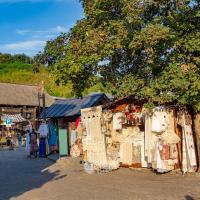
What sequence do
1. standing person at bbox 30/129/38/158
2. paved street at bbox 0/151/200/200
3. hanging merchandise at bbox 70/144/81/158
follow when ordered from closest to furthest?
paved street at bbox 0/151/200/200, hanging merchandise at bbox 70/144/81/158, standing person at bbox 30/129/38/158

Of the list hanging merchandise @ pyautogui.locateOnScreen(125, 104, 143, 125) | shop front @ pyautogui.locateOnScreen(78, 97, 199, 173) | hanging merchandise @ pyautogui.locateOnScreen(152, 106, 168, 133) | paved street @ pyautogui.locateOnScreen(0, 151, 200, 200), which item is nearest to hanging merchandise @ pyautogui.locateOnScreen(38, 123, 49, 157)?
shop front @ pyautogui.locateOnScreen(78, 97, 199, 173)

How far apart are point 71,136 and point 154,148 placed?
33.4 ft

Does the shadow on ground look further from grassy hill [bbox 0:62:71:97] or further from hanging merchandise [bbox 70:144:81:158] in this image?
grassy hill [bbox 0:62:71:97]

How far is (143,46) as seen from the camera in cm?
1463

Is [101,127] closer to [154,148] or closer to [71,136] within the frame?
[154,148]

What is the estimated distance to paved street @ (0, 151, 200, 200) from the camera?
1153 centimetres

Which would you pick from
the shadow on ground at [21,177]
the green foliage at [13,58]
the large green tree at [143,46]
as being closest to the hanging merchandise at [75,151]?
the shadow on ground at [21,177]

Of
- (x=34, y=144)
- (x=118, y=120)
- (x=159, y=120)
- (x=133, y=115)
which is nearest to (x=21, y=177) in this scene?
(x=118, y=120)

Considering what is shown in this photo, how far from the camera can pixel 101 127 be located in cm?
1736

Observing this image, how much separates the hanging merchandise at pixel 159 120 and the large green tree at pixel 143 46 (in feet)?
2.19

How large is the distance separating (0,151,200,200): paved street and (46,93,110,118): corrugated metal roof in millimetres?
10111

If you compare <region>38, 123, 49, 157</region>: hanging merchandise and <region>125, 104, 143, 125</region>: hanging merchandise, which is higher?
<region>125, 104, 143, 125</region>: hanging merchandise

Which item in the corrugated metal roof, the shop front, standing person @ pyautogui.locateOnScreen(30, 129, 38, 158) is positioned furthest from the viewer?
the corrugated metal roof

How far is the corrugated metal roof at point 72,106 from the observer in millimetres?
28328
